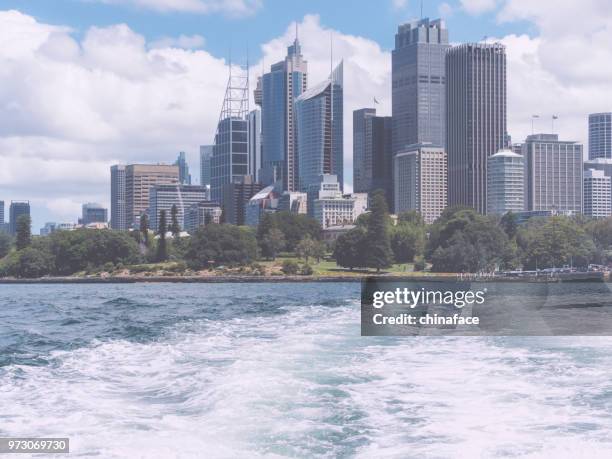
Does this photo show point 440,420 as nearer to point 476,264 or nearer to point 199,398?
point 199,398

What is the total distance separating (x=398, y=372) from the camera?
25.6 metres

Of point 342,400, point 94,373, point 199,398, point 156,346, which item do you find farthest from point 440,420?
point 156,346

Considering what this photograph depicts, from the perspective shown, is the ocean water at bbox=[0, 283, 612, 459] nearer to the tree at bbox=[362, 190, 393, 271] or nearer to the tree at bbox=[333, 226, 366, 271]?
the tree at bbox=[362, 190, 393, 271]

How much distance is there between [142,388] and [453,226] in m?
159

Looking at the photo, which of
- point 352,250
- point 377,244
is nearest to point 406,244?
point 377,244

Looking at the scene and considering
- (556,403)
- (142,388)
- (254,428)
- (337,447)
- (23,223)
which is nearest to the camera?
(337,447)

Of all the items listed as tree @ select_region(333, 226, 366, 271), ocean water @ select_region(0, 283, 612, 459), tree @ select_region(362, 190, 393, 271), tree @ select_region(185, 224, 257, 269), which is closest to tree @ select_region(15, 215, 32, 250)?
tree @ select_region(185, 224, 257, 269)

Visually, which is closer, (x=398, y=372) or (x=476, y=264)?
(x=398, y=372)

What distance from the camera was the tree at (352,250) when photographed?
171 meters

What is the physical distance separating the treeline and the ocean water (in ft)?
427

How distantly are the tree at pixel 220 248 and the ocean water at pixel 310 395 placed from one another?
14149 centimetres

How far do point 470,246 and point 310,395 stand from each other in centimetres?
14566

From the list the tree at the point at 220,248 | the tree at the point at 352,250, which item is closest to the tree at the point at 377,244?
the tree at the point at 352,250

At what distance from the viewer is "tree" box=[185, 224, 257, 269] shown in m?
178
